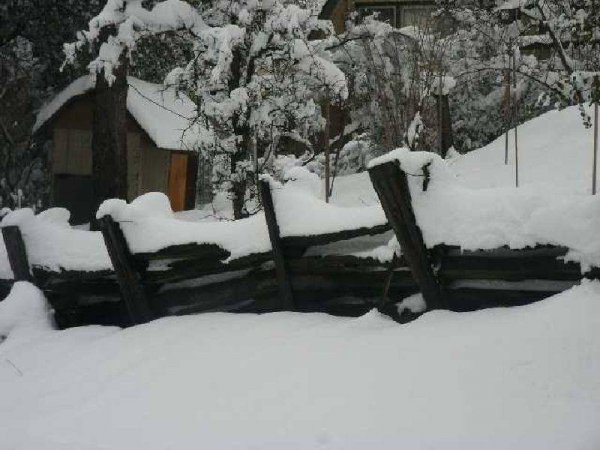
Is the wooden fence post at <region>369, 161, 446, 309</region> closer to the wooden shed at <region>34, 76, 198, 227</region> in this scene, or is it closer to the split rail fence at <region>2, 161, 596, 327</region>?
the split rail fence at <region>2, 161, 596, 327</region>

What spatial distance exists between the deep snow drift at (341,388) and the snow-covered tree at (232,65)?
527cm

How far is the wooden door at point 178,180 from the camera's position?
17.5m

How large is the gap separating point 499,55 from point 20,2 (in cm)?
1048

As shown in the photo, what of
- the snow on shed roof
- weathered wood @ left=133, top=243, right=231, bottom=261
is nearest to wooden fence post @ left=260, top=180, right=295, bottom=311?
weathered wood @ left=133, top=243, right=231, bottom=261

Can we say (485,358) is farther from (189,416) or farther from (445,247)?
(189,416)

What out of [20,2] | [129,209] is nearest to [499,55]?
[20,2]

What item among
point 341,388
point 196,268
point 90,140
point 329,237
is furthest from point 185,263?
point 90,140

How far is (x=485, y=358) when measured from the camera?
3.76 meters

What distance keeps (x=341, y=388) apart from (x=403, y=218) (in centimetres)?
124

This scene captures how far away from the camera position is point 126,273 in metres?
5.98

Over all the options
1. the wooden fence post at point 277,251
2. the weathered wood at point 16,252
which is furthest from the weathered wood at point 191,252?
the weathered wood at point 16,252

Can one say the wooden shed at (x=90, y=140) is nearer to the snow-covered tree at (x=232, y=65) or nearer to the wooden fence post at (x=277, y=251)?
the snow-covered tree at (x=232, y=65)

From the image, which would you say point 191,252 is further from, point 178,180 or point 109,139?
point 178,180


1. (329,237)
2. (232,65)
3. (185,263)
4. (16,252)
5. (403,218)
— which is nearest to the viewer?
(403,218)
